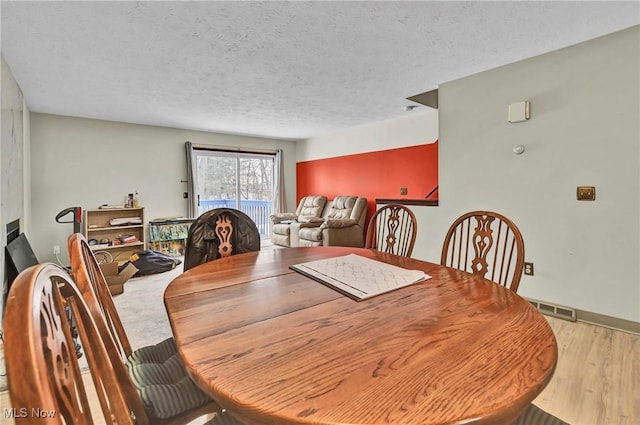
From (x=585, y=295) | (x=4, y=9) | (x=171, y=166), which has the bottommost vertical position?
(x=585, y=295)

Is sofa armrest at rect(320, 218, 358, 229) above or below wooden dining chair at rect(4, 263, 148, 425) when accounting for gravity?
below

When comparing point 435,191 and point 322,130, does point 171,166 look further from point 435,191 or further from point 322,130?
point 435,191

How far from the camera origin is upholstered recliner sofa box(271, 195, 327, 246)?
18.4 ft

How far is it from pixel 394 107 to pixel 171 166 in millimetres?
3918

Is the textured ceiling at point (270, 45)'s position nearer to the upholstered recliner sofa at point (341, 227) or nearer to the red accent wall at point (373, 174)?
the red accent wall at point (373, 174)

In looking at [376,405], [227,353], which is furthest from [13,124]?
Result: [376,405]

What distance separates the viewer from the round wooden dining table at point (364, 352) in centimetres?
53

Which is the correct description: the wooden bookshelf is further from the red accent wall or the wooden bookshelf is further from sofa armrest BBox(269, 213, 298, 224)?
the red accent wall

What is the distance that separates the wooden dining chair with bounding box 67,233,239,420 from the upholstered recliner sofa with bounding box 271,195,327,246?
439cm

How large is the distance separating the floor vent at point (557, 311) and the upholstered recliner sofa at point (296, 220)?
354 cm

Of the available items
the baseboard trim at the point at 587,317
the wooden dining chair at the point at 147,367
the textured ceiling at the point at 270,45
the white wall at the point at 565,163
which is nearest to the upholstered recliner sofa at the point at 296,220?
the textured ceiling at the point at 270,45

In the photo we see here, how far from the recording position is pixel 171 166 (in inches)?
217

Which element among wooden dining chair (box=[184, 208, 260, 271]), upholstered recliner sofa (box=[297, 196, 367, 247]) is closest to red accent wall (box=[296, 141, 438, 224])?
upholstered recliner sofa (box=[297, 196, 367, 247])

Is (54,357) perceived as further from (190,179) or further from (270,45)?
(190,179)
